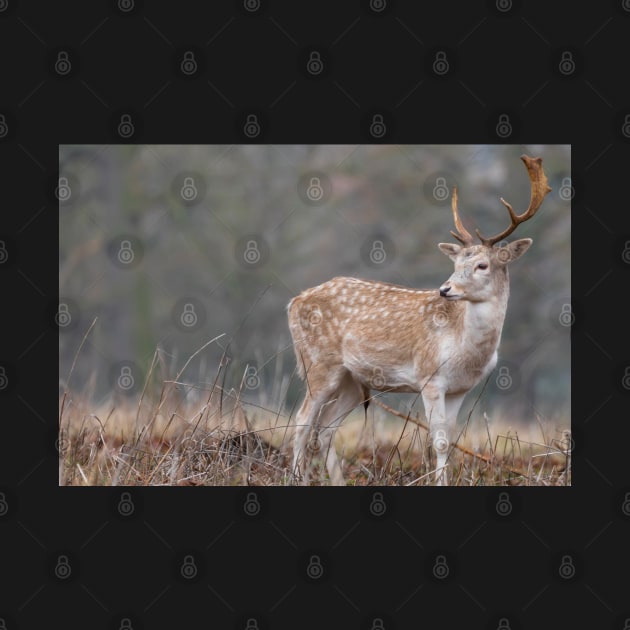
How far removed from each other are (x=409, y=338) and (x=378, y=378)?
44cm

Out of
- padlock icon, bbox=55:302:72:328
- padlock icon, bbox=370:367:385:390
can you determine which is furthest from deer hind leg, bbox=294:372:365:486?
padlock icon, bbox=55:302:72:328

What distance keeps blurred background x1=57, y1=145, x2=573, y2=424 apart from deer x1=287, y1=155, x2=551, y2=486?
7425 mm

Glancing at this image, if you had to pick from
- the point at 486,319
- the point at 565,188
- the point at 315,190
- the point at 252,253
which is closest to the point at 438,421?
the point at 486,319

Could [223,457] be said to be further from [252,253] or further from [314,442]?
[252,253]

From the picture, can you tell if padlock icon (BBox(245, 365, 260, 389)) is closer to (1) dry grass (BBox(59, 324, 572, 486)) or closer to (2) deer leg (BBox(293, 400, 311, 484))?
(1) dry grass (BBox(59, 324, 572, 486))

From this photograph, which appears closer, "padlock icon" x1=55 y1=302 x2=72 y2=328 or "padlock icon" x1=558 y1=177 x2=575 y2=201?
"padlock icon" x1=55 y1=302 x2=72 y2=328

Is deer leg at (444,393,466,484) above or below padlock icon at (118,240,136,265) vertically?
below

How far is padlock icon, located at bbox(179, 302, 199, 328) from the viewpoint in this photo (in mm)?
15227

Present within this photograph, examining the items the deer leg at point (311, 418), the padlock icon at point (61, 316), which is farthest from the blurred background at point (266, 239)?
the deer leg at point (311, 418)

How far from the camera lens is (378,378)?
326 inches

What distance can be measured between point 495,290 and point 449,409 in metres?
1.09

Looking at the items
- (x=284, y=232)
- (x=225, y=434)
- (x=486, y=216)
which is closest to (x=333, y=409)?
(x=225, y=434)

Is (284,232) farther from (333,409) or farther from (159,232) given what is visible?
(333,409)
